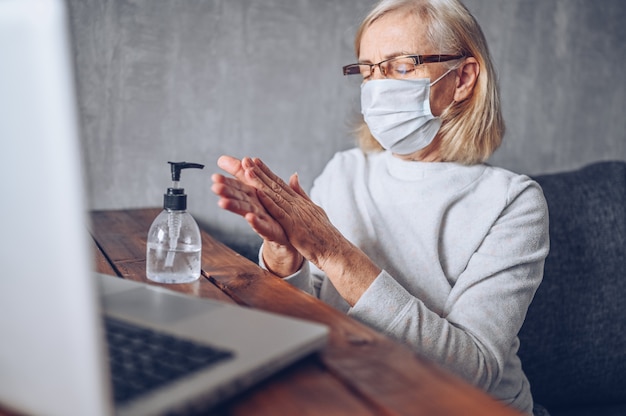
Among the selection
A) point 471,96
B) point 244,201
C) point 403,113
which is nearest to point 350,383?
point 244,201

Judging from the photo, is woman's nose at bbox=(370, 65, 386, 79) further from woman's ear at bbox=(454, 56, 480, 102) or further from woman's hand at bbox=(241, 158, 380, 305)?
woman's hand at bbox=(241, 158, 380, 305)

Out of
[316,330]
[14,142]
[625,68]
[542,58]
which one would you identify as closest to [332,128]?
[542,58]

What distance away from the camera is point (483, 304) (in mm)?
1039

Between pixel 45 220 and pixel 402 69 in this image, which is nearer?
pixel 45 220

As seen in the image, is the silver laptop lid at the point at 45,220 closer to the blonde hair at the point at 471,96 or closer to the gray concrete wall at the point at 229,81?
the blonde hair at the point at 471,96

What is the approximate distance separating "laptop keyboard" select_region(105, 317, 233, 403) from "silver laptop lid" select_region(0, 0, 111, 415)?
3.0 inches

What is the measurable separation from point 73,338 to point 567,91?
6.73ft

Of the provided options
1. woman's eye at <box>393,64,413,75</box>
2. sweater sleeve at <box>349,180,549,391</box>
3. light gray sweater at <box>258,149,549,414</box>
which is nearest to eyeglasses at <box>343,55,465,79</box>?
woman's eye at <box>393,64,413,75</box>

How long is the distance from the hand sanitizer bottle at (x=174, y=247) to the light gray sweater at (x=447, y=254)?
0.70ft

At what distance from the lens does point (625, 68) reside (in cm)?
219

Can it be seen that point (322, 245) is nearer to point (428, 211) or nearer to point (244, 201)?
point (244, 201)

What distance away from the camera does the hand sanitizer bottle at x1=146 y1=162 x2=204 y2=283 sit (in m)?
0.97

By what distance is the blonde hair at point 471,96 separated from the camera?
4.13ft

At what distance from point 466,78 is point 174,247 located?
70cm
